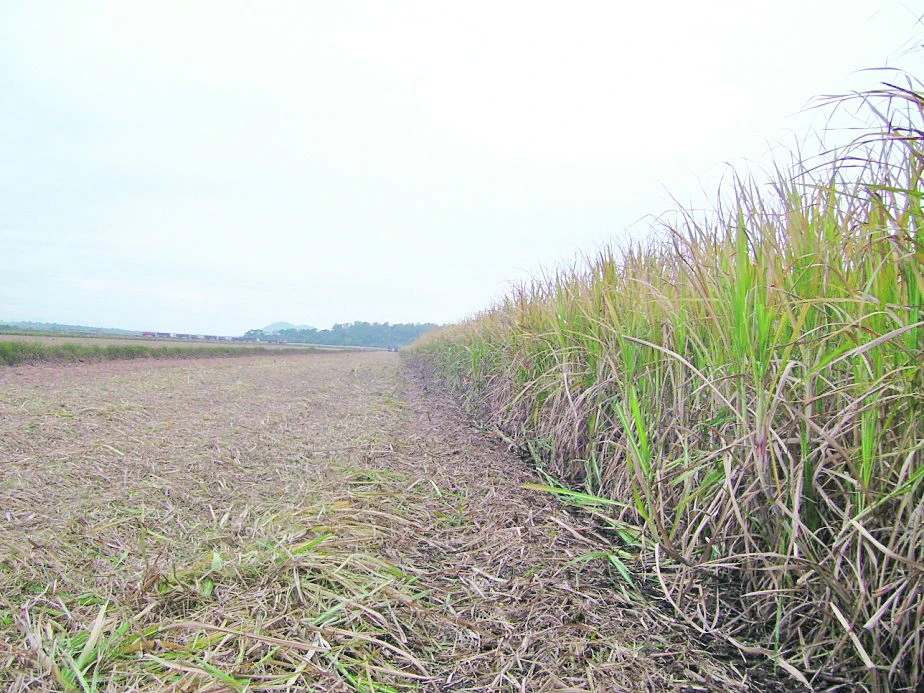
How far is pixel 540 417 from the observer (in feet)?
9.91

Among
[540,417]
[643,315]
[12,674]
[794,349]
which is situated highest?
[643,315]

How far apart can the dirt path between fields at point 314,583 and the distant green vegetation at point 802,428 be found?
190mm

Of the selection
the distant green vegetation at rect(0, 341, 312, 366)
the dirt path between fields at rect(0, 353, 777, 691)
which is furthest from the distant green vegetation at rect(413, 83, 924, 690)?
the distant green vegetation at rect(0, 341, 312, 366)

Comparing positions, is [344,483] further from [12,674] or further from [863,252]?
[863,252]

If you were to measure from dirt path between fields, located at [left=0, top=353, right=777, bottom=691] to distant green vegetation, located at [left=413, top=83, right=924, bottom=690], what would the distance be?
0.62 feet

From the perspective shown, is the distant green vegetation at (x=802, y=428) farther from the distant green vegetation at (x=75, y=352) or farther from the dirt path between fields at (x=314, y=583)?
the distant green vegetation at (x=75, y=352)

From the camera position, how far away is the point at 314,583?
1462 millimetres

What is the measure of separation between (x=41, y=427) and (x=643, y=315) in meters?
4.04

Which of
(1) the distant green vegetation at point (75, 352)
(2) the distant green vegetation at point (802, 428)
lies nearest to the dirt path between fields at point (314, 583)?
(2) the distant green vegetation at point (802, 428)

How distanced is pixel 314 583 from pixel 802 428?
1.37 metres

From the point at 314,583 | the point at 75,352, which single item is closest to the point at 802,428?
the point at 314,583

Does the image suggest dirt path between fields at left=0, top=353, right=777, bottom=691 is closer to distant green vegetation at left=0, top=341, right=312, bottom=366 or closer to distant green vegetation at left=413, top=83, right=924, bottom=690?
distant green vegetation at left=413, top=83, right=924, bottom=690

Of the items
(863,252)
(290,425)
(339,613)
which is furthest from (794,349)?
(290,425)

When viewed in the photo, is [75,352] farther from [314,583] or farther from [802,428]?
[802,428]
